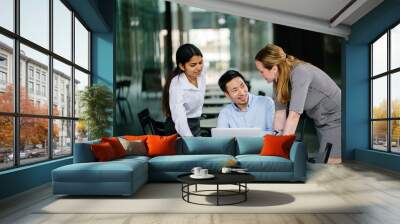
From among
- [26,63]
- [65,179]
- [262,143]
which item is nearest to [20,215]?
[65,179]

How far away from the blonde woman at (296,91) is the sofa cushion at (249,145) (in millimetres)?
1950

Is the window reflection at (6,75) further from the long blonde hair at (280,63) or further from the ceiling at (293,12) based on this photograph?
the long blonde hair at (280,63)

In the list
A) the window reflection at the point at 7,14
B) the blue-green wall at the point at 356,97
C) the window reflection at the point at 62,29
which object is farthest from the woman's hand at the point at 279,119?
the window reflection at the point at 7,14

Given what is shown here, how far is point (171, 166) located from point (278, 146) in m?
1.75

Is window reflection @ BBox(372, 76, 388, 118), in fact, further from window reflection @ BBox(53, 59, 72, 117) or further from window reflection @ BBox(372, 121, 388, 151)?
window reflection @ BBox(53, 59, 72, 117)

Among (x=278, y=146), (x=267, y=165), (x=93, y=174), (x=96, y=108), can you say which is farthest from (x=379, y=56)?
(x=93, y=174)

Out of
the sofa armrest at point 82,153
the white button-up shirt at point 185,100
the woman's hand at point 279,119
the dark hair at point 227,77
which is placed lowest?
the sofa armrest at point 82,153

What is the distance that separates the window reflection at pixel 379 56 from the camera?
905 centimetres

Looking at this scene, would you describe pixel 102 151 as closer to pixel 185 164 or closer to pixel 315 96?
pixel 185 164

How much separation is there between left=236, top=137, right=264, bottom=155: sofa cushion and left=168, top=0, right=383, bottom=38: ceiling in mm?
3225

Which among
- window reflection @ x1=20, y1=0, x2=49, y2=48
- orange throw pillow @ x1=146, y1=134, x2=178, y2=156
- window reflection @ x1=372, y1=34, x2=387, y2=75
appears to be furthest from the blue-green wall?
window reflection @ x1=20, y1=0, x2=49, y2=48

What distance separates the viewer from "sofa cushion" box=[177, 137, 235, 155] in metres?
7.04

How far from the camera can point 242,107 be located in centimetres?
902

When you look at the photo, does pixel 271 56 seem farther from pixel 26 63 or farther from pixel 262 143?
pixel 26 63
